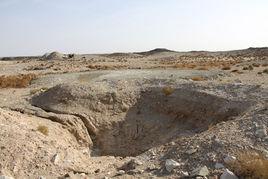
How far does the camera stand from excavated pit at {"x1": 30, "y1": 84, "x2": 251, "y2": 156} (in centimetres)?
1688

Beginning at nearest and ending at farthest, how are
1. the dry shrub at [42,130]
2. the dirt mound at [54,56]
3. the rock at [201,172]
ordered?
the rock at [201,172]
the dry shrub at [42,130]
the dirt mound at [54,56]

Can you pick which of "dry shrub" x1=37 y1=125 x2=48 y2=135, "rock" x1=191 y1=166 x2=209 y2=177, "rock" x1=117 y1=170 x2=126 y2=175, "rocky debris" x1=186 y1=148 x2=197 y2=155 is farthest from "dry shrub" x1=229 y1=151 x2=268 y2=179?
"dry shrub" x1=37 y1=125 x2=48 y2=135

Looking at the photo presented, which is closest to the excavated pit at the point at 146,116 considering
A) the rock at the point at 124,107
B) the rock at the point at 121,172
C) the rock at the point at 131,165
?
the rock at the point at 124,107

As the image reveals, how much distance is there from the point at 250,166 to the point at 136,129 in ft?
29.3

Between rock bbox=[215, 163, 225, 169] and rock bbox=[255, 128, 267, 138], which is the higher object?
rock bbox=[255, 128, 267, 138]

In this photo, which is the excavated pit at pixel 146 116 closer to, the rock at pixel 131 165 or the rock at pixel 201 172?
the rock at pixel 131 165

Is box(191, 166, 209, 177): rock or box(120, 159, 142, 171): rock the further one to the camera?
box(120, 159, 142, 171): rock

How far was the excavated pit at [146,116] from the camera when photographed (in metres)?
16.9

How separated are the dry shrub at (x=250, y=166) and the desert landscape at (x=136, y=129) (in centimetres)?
2

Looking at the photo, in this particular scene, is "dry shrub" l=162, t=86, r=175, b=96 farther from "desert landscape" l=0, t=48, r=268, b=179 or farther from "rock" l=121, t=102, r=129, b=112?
"rock" l=121, t=102, r=129, b=112

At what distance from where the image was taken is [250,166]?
29.9 ft

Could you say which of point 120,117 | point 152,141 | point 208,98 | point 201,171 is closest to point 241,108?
point 208,98

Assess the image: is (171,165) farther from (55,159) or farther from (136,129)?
(136,129)

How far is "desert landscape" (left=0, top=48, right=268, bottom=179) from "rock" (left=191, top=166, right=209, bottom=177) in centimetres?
2
